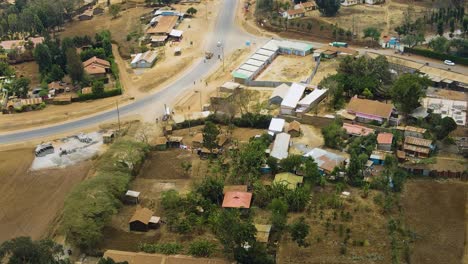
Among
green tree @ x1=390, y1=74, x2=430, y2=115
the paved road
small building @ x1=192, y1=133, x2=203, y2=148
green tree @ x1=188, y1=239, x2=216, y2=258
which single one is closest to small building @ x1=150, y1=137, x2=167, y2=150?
small building @ x1=192, y1=133, x2=203, y2=148

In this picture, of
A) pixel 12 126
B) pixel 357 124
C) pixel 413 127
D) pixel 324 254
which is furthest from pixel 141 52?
pixel 324 254

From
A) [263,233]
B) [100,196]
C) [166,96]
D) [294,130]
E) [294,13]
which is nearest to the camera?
[263,233]

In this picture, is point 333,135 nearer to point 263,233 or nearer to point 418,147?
point 418,147

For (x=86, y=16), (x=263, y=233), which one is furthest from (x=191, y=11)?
(x=263, y=233)

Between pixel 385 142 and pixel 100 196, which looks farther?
pixel 385 142

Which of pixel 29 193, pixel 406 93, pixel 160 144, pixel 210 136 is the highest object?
pixel 406 93

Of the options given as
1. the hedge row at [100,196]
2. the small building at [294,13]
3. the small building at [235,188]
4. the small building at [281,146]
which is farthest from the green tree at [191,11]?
the small building at [235,188]

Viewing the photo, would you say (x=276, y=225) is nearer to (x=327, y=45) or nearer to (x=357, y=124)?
(x=357, y=124)
